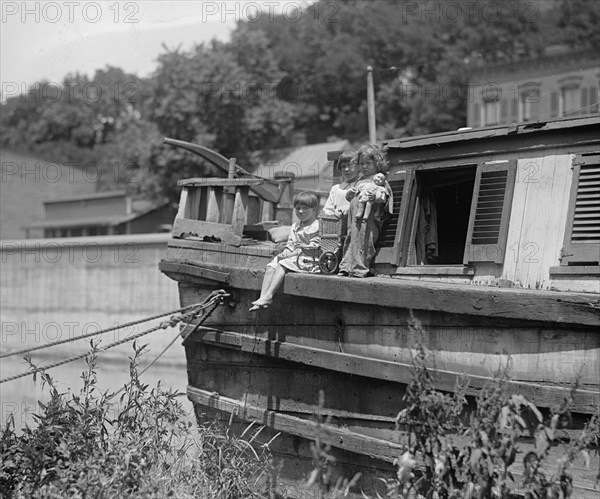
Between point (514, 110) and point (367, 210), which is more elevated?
point (514, 110)

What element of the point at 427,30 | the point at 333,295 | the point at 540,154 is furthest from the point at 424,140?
the point at 427,30

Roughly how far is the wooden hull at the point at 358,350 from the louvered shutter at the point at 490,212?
1.78 feet

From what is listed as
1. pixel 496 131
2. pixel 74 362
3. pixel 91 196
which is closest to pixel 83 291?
pixel 74 362

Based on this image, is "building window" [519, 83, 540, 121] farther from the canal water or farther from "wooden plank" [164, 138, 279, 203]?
"wooden plank" [164, 138, 279, 203]

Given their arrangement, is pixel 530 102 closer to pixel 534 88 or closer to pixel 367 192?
pixel 534 88

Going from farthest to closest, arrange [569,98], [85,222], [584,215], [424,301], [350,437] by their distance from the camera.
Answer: [85,222] → [569,98] → [350,437] → [424,301] → [584,215]

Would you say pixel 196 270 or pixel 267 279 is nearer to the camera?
pixel 267 279

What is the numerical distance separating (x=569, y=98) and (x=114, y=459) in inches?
1046

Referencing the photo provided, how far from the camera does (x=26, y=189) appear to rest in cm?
3681

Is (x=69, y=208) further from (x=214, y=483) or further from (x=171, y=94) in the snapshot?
(x=214, y=483)

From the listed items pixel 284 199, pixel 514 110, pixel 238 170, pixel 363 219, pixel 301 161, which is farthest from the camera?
pixel 514 110

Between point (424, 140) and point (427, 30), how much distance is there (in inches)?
Answer: 1095

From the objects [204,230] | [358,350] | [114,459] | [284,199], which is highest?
[284,199]

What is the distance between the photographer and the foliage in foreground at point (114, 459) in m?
6.06
